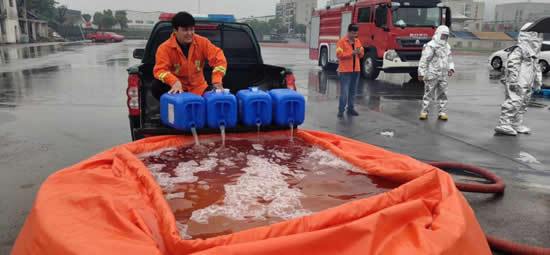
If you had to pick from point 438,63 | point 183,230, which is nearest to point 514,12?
point 438,63

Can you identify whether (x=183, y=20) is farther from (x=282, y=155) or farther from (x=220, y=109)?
(x=282, y=155)

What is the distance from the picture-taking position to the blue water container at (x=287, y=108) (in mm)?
4336

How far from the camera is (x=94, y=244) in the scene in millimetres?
1930

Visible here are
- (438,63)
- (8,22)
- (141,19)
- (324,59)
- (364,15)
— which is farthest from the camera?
(141,19)

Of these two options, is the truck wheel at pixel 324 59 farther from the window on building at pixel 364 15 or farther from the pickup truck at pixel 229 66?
the pickup truck at pixel 229 66

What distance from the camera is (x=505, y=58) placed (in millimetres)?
19609

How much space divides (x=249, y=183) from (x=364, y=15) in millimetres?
13343

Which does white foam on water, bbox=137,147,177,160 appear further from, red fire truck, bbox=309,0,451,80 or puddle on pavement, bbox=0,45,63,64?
puddle on pavement, bbox=0,45,63,64

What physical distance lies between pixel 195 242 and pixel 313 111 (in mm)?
7298

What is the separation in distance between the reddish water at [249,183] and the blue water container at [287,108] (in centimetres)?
22

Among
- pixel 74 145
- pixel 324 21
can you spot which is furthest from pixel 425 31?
pixel 74 145

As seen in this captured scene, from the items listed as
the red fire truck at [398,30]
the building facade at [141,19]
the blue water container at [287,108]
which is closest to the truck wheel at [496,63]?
the red fire truck at [398,30]

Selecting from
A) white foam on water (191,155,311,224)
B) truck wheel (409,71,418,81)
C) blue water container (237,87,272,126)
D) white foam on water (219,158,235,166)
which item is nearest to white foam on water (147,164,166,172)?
white foam on water (219,158,235,166)

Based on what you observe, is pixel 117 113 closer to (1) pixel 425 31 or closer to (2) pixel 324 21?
(1) pixel 425 31
